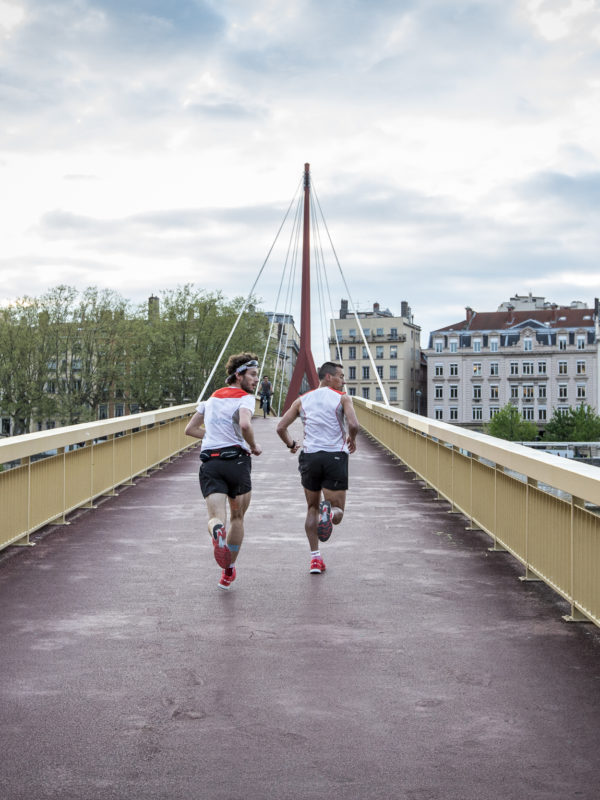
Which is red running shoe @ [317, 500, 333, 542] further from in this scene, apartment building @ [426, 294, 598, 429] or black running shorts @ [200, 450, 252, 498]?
apartment building @ [426, 294, 598, 429]

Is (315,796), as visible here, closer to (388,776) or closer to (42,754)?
(388,776)

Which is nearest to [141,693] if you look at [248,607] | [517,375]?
[248,607]

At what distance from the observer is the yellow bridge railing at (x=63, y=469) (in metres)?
8.34

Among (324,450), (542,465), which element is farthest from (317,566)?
(542,465)

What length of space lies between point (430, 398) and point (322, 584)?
104 meters

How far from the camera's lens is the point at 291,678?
15.7ft

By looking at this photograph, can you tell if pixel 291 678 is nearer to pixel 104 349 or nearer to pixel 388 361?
pixel 104 349

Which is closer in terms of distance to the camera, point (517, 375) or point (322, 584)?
point (322, 584)

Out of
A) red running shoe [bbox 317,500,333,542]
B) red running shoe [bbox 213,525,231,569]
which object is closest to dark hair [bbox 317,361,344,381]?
red running shoe [bbox 317,500,333,542]

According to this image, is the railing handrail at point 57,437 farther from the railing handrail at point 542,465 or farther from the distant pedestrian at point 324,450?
the railing handrail at point 542,465

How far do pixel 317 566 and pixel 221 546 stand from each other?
109 centimetres

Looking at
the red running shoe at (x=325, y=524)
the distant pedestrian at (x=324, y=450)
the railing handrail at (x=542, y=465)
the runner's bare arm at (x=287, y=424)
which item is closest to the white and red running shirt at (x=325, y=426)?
the distant pedestrian at (x=324, y=450)

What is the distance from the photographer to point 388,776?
357 centimetres

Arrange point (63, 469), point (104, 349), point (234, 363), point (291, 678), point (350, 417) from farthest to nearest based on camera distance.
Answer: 1. point (104, 349)
2. point (63, 469)
3. point (350, 417)
4. point (234, 363)
5. point (291, 678)
